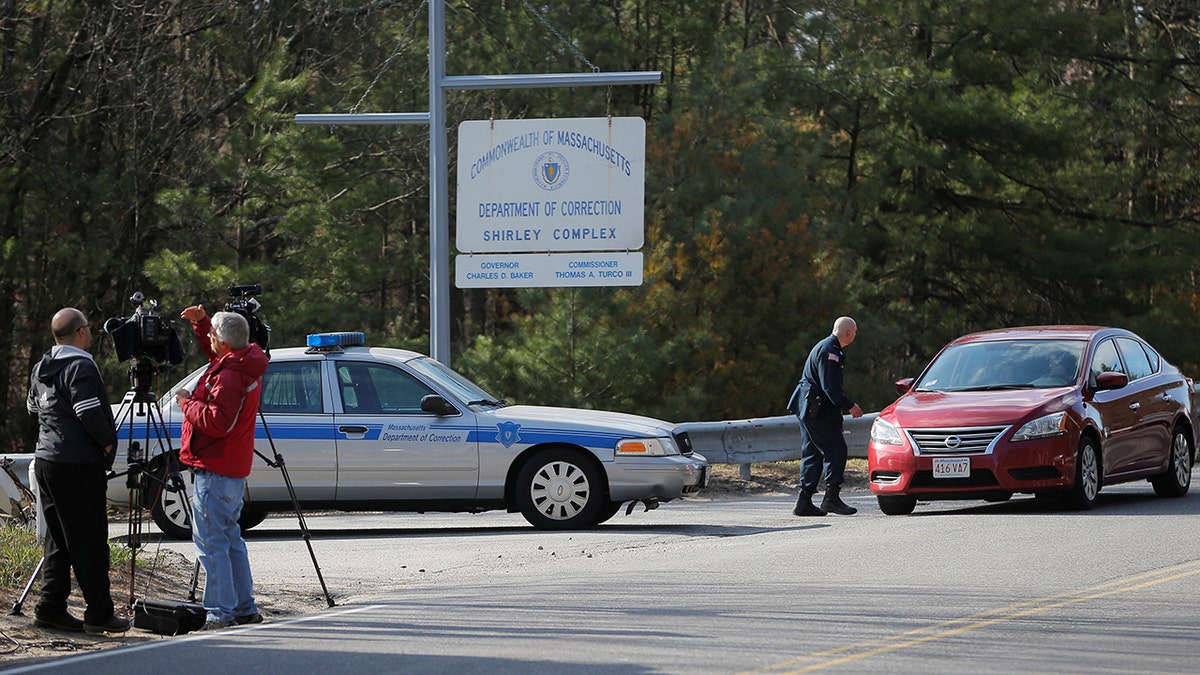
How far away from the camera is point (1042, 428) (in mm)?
13242

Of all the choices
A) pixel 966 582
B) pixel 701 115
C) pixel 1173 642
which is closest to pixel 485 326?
pixel 701 115

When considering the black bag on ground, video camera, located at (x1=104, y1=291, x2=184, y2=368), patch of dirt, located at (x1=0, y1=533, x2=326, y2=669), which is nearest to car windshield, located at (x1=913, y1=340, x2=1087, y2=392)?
patch of dirt, located at (x1=0, y1=533, x2=326, y2=669)

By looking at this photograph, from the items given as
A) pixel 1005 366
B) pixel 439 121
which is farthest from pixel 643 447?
pixel 439 121

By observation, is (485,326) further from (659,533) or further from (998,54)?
(659,533)

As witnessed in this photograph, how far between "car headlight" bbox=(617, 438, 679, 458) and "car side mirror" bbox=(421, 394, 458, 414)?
1.46m

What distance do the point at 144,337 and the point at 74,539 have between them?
3.99ft

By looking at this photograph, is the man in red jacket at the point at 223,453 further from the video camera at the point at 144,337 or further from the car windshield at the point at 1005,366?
the car windshield at the point at 1005,366

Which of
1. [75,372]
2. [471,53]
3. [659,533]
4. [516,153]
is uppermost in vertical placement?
[471,53]

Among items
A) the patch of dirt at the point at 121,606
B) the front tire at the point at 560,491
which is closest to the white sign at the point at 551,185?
the front tire at the point at 560,491

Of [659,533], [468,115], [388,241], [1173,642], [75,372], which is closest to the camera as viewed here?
[1173,642]

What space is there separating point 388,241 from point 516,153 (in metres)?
11.2

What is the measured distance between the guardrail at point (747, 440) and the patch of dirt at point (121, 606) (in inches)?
273

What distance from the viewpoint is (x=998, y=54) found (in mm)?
33781

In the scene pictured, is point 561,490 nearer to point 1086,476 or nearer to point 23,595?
point 1086,476
